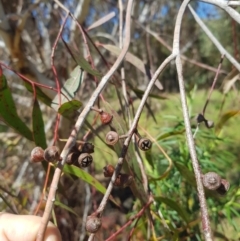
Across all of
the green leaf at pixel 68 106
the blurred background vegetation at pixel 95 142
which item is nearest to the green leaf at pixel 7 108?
the blurred background vegetation at pixel 95 142

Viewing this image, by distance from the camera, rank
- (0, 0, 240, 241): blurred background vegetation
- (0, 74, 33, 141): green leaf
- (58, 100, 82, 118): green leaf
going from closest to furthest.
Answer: (58, 100, 82, 118): green leaf < (0, 74, 33, 141): green leaf < (0, 0, 240, 241): blurred background vegetation

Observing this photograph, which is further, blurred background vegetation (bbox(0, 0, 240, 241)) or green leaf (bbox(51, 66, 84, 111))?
blurred background vegetation (bbox(0, 0, 240, 241))

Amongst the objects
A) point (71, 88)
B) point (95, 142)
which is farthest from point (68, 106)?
point (95, 142)

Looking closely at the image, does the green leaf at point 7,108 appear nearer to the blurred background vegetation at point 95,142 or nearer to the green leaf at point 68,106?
the blurred background vegetation at point 95,142

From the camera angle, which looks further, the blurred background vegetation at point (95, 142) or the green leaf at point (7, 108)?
the blurred background vegetation at point (95, 142)

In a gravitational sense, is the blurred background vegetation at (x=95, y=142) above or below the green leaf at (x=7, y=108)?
above

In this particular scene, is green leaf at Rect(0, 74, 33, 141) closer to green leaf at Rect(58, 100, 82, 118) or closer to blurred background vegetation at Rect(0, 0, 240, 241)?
blurred background vegetation at Rect(0, 0, 240, 241)

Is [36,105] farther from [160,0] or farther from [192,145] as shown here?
[160,0]

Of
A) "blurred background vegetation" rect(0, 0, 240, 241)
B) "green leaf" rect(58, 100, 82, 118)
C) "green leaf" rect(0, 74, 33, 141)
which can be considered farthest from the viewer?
"blurred background vegetation" rect(0, 0, 240, 241)

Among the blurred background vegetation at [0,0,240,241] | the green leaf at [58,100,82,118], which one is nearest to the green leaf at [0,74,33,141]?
the blurred background vegetation at [0,0,240,241]

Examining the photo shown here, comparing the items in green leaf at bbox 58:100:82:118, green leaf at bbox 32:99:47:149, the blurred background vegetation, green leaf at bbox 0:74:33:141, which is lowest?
green leaf at bbox 58:100:82:118

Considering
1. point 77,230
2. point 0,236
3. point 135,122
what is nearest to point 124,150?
point 135,122
